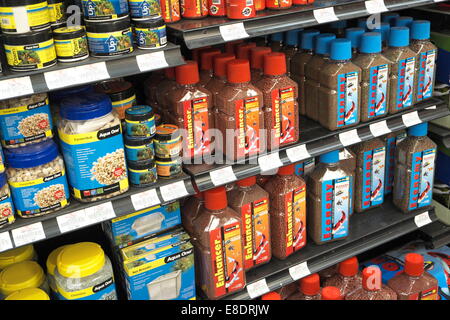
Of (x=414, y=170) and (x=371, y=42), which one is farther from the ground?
(x=371, y=42)

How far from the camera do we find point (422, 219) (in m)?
Answer: 2.46

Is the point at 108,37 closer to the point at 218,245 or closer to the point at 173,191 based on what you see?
the point at 173,191

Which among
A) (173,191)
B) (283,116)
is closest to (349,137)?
(283,116)

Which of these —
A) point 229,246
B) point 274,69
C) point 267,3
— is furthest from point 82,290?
point 267,3

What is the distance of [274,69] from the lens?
1816 millimetres

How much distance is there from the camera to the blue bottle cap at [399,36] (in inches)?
81.7

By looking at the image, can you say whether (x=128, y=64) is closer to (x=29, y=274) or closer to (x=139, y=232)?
(x=139, y=232)

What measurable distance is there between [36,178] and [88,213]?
0.20 metres

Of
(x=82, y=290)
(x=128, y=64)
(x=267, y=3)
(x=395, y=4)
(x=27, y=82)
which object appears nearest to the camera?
(x=27, y=82)

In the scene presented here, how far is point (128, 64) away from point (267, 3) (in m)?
0.59

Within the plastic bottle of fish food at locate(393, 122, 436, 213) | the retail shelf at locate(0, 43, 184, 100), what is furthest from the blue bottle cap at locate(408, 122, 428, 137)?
the retail shelf at locate(0, 43, 184, 100)

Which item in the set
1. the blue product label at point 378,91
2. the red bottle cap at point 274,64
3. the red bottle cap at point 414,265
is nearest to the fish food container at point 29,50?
the red bottle cap at point 274,64

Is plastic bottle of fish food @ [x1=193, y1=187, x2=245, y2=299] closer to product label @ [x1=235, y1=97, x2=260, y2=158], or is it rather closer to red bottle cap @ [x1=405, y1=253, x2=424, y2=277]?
product label @ [x1=235, y1=97, x2=260, y2=158]

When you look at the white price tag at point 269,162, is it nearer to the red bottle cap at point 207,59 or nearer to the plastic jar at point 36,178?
the red bottle cap at point 207,59
